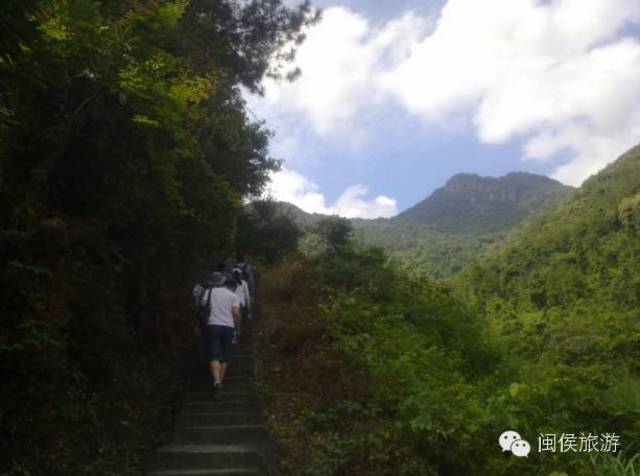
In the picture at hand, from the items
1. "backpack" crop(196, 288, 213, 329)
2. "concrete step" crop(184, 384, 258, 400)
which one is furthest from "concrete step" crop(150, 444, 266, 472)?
"backpack" crop(196, 288, 213, 329)

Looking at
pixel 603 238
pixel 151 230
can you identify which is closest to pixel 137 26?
pixel 151 230

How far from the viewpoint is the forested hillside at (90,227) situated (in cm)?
571

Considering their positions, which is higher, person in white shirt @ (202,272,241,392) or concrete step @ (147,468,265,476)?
person in white shirt @ (202,272,241,392)

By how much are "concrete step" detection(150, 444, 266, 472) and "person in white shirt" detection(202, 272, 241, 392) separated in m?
1.86

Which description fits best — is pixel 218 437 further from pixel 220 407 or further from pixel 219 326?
pixel 219 326

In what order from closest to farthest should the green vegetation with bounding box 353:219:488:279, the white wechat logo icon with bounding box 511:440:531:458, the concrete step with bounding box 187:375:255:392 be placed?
the white wechat logo icon with bounding box 511:440:531:458, the concrete step with bounding box 187:375:255:392, the green vegetation with bounding box 353:219:488:279

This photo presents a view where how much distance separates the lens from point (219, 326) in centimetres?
873

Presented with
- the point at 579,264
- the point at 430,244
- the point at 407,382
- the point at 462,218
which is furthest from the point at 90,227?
the point at 462,218

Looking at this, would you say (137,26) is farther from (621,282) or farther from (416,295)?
(621,282)

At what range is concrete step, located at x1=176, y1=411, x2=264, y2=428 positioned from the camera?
7.75 m

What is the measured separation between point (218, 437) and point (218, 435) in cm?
2

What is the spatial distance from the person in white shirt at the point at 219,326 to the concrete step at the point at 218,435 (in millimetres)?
1183

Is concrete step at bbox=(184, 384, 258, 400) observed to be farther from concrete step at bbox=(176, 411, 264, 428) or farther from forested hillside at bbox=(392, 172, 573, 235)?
forested hillside at bbox=(392, 172, 573, 235)

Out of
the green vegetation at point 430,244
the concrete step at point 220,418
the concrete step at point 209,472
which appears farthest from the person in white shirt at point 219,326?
the green vegetation at point 430,244
